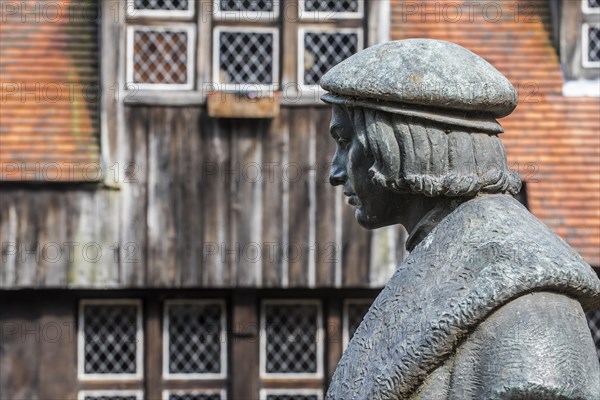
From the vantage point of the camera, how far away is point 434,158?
127 inches

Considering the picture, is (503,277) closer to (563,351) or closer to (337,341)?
(563,351)

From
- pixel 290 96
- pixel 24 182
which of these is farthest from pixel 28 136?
pixel 290 96

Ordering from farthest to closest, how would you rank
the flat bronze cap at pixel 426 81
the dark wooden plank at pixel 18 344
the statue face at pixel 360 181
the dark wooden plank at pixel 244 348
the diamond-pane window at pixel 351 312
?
the diamond-pane window at pixel 351 312, the dark wooden plank at pixel 244 348, the dark wooden plank at pixel 18 344, the statue face at pixel 360 181, the flat bronze cap at pixel 426 81

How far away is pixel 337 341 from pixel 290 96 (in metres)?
2.16

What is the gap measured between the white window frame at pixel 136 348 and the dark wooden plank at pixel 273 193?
1.34m

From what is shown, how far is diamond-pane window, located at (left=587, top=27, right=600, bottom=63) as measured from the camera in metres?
11.9

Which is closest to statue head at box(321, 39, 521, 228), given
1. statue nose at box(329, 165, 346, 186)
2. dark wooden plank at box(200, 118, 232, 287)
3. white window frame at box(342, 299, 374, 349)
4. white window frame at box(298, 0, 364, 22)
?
statue nose at box(329, 165, 346, 186)

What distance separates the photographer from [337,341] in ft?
38.3

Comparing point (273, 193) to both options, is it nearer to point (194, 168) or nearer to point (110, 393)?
point (194, 168)

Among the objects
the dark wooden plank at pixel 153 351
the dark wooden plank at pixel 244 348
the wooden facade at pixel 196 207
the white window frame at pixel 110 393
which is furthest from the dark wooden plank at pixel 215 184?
the white window frame at pixel 110 393

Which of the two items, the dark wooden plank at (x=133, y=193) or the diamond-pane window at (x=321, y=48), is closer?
the dark wooden plank at (x=133, y=193)

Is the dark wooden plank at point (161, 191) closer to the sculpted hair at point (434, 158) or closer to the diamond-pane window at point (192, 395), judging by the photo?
the diamond-pane window at point (192, 395)

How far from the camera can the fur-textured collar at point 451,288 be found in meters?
3.04

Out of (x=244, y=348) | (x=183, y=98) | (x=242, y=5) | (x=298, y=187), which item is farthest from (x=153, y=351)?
(x=242, y=5)
